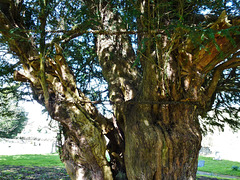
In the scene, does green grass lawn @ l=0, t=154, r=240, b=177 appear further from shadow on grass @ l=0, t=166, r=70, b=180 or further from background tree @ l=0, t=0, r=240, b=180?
background tree @ l=0, t=0, r=240, b=180

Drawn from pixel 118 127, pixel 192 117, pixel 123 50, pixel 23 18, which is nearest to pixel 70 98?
pixel 118 127

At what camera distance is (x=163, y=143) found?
268cm

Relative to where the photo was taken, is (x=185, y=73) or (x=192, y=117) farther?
(x=192, y=117)

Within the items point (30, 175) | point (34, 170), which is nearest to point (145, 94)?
point (30, 175)

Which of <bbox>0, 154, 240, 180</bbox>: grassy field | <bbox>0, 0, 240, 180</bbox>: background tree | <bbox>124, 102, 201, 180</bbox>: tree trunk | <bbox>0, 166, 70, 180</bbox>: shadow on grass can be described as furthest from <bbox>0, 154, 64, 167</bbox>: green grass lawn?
<bbox>124, 102, 201, 180</bbox>: tree trunk

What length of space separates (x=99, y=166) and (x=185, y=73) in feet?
6.38

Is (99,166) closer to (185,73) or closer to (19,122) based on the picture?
(185,73)

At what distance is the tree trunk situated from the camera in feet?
8.72

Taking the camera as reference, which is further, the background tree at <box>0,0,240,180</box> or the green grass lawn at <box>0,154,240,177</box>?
the green grass lawn at <box>0,154,240,177</box>

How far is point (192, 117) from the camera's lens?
9.75 feet

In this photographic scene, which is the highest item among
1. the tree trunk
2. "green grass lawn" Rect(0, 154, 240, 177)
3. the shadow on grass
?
the tree trunk

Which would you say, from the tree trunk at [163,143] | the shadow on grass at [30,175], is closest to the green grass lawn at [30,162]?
the shadow on grass at [30,175]

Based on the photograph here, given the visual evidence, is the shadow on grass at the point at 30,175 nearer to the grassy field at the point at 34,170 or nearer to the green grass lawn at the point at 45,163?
the grassy field at the point at 34,170

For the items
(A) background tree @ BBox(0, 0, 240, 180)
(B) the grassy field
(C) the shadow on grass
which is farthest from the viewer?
(B) the grassy field
